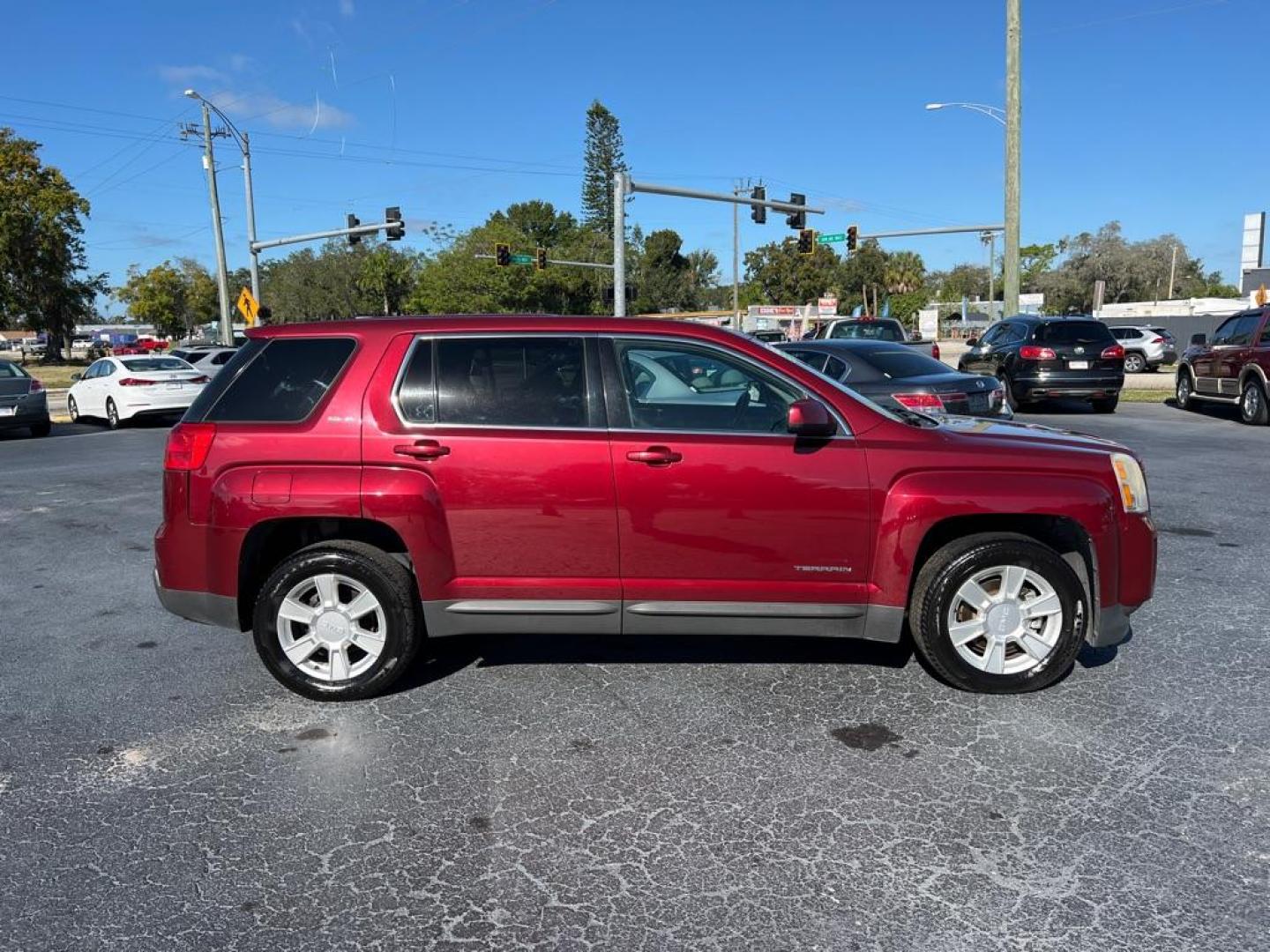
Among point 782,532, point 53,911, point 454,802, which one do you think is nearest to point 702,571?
point 782,532

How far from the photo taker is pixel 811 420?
4.12 m

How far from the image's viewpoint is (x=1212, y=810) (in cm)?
336

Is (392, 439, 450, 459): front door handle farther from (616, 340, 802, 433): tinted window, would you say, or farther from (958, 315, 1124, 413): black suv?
(958, 315, 1124, 413): black suv

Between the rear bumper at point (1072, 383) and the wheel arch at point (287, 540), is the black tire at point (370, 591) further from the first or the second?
the rear bumper at point (1072, 383)

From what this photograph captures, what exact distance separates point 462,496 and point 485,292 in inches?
2877

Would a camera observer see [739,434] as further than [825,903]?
Yes

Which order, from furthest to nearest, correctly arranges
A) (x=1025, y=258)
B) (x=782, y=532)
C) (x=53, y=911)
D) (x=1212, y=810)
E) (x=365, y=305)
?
(x=1025, y=258)
(x=365, y=305)
(x=782, y=532)
(x=1212, y=810)
(x=53, y=911)

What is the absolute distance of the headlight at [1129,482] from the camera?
14.3 ft

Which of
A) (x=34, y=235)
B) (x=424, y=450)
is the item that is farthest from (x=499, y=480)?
(x=34, y=235)

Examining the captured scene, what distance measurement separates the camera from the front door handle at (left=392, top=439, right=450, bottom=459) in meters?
4.26

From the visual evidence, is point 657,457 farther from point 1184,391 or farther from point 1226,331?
point 1184,391

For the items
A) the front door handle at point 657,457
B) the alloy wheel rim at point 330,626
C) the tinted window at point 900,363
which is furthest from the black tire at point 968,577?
the tinted window at point 900,363

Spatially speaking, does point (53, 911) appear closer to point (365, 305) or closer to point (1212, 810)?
point (1212, 810)

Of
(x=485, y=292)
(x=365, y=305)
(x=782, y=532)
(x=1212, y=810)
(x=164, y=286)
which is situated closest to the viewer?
(x=1212, y=810)
